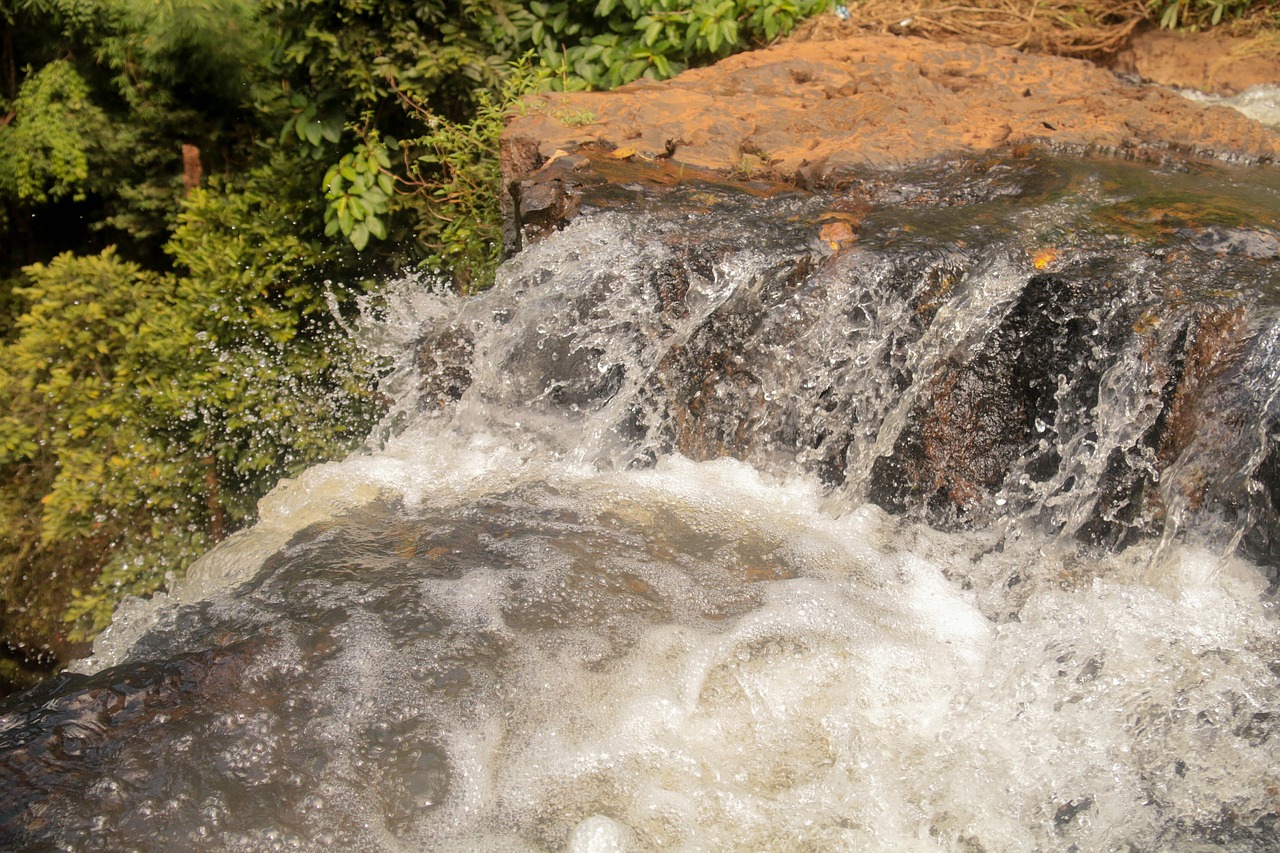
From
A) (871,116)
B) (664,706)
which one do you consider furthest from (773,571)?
(871,116)

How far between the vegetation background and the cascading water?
3.80 feet

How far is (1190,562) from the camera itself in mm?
2721

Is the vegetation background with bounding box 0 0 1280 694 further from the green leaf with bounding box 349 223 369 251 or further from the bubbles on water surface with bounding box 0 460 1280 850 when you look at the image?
the bubbles on water surface with bounding box 0 460 1280 850

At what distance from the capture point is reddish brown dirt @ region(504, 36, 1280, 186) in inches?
151

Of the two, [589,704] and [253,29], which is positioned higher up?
[253,29]

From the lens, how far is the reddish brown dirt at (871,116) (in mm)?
3838

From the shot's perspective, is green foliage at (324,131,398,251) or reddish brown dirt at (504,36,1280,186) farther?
green foliage at (324,131,398,251)

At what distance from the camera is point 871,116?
409cm

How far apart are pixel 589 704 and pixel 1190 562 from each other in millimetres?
1681

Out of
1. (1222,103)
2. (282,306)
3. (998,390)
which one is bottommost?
(282,306)

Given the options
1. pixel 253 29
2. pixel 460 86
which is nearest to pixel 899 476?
pixel 460 86

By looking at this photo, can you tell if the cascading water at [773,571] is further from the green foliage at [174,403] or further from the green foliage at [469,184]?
the green foliage at [174,403]

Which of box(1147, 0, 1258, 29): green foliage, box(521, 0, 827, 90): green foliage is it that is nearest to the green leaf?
box(521, 0, 827, 90): green foliage

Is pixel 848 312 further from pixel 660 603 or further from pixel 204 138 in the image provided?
pixel 204 138
